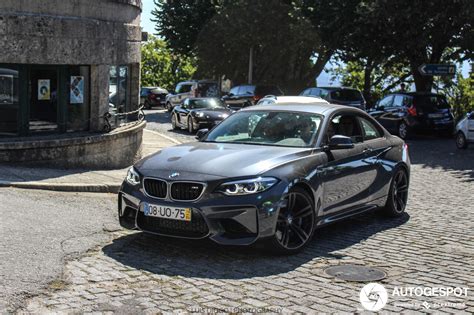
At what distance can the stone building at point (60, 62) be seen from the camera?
13.1 m

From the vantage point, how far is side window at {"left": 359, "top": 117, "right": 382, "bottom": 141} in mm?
9477

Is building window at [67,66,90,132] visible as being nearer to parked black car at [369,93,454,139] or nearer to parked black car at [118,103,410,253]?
parked black car at [118,103,410,253]

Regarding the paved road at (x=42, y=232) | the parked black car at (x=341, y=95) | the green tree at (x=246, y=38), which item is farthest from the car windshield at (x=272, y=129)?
the green tree at (x=246, y=38)

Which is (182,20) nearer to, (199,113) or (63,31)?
(199,113)

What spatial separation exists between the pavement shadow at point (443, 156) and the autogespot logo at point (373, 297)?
350 inches

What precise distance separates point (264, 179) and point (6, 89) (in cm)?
756

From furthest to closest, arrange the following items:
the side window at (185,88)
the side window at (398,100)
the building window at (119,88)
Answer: the side window at (185,88) → the side window at (398,100) → the building window at (119,88)

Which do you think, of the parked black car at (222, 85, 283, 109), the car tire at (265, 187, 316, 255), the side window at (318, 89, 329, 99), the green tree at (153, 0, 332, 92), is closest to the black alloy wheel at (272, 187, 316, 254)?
the car tire at (265, 187, 316, 255)

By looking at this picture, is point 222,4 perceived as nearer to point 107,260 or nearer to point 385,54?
point 385,54

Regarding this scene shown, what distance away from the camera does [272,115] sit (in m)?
8.82

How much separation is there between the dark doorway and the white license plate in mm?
6988

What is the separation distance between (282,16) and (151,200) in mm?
35752

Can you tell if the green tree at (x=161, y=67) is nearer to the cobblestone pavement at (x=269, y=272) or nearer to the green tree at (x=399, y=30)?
the green tree at (x=399, y=30)

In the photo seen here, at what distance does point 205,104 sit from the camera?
92.7 feet
